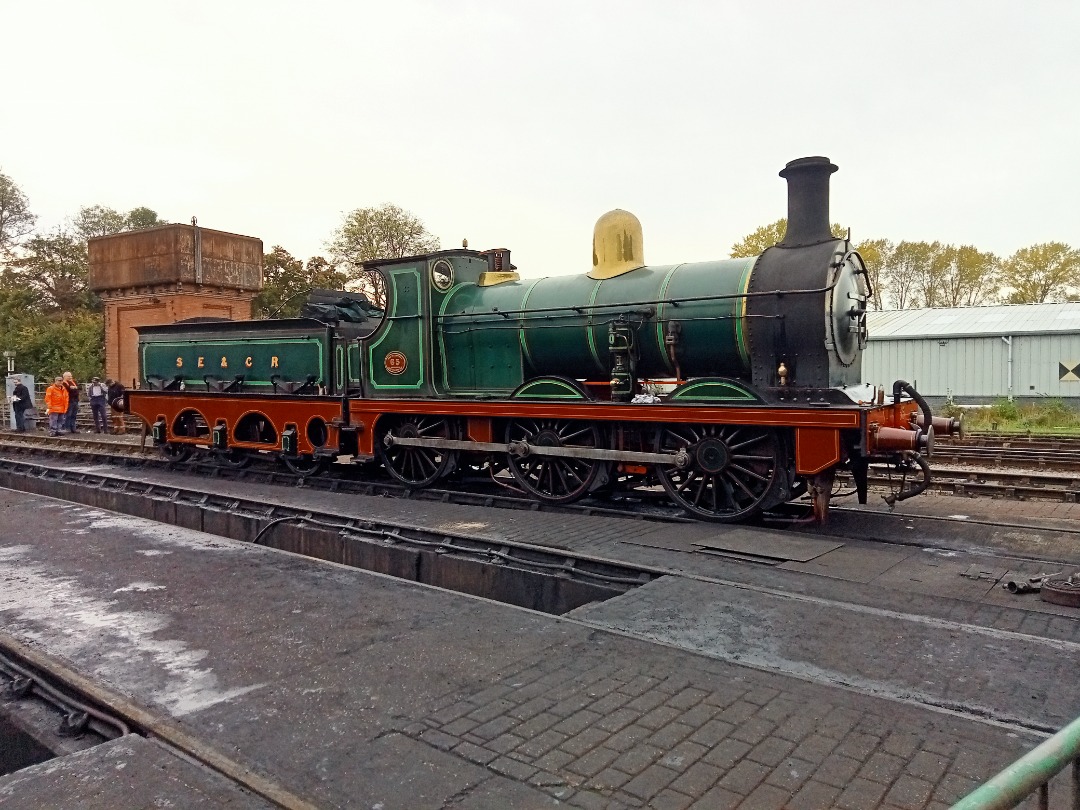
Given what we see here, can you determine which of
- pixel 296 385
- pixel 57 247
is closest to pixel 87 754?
pixel 296 385

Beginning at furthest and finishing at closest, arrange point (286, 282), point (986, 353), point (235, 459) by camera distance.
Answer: point (286, 282) < point (986, 353) < point (235, 459)

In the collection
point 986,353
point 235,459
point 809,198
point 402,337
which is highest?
point 809,198

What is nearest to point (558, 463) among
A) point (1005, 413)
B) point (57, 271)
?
point (1005, 413)

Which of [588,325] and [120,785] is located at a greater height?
[588,325]

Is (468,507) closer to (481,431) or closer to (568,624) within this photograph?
(481,431)

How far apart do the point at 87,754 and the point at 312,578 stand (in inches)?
105

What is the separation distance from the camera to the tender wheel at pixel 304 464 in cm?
1130

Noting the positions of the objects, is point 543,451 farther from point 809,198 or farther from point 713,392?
point 809,198

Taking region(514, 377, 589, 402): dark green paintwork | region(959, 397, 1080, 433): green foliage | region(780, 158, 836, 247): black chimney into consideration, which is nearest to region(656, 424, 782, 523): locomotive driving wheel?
region(514, 377, 589, 402): dark green paintwork

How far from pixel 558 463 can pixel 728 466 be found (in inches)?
81.6

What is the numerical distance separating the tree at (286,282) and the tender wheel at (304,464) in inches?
1043

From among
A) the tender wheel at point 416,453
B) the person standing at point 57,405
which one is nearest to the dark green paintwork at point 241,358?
the tender wheel at point 416,453

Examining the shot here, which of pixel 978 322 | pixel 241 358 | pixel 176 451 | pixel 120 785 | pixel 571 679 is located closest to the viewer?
pixel 120 785

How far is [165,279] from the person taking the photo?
2506 cm
